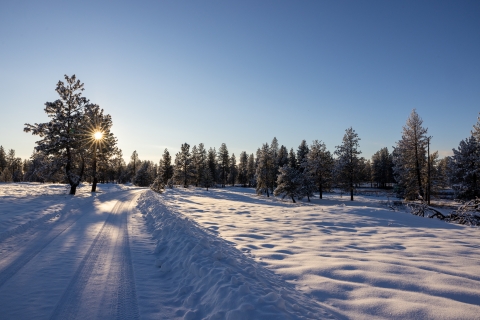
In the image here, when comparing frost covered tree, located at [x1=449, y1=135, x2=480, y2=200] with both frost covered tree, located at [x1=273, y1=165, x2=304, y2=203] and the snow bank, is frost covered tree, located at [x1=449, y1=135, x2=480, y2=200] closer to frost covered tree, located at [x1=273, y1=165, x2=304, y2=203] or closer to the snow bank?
frost covered tree, located at [x1=273, y1=165, x2=304, y2=203]

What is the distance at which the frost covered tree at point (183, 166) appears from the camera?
201 feet

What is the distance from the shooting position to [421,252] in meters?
6.54

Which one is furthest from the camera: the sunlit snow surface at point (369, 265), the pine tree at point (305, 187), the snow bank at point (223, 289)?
the pine tree at point (305, 187)

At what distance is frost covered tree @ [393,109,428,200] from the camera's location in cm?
3003

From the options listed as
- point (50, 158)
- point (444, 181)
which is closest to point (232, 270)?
point (50, 158)

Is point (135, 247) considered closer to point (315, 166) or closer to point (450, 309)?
point (450, 309)

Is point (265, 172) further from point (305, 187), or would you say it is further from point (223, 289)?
point (223, 289)

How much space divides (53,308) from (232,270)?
3135 millimetres

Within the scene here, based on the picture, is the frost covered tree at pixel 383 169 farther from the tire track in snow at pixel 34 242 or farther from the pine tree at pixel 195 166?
the tire track in snow at pixel 34 242

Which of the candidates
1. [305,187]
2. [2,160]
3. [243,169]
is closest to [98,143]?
[305,187]

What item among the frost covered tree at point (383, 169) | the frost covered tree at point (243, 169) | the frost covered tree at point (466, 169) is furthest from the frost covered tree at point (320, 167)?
the frost covered tree at point (243, 169)

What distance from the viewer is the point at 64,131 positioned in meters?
26.5

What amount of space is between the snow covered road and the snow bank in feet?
2.78

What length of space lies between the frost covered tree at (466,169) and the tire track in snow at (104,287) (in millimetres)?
37129
